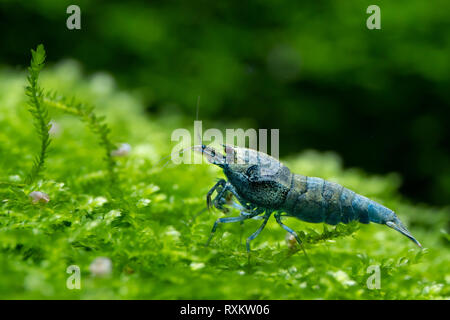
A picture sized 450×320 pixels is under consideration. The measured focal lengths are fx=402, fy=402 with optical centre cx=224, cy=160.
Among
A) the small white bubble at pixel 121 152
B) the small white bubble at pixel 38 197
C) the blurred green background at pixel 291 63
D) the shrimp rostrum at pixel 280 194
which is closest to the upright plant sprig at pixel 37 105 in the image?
the small white bubble at pixel 38 197

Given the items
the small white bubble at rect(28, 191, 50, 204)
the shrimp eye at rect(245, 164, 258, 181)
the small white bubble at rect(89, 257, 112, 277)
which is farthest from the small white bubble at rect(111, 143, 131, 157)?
the small white bubble at rect(89, 257, 112, 277)

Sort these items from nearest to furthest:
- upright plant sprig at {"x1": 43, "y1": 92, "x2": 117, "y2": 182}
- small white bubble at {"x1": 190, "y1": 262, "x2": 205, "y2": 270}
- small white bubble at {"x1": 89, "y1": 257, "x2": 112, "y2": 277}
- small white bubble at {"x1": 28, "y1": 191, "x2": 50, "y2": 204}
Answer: small white bubble at {"x1": 89, "y1": 257, "x2": 112, "y2": 277}, small white bubble at {"x1": 190, "y1": 262, "x2": 205, "y2": 270}, small white bubble at {"x1": 28, "y1": 191, "x2": 50, "y2": 204}, upright plant sprig at {"x1": 43, "y1": 92, "x2": 117, "y2": 182}

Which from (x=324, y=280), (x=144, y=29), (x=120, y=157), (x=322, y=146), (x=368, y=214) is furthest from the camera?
(x=322, y=146)

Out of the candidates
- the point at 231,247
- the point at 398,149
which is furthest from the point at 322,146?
the point at 231,247

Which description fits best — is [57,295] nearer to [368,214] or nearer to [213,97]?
[368,214]

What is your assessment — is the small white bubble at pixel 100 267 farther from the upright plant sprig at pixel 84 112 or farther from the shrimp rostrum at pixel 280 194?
the upright plant sprig at pixel 84 112

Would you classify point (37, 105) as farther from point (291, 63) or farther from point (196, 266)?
point (291, 63)

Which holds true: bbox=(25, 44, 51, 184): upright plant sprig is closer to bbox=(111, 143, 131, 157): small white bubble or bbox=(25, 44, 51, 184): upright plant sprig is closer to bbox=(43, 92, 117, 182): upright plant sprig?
bbox=(43, 92, 117, 182): upright plant sprig
